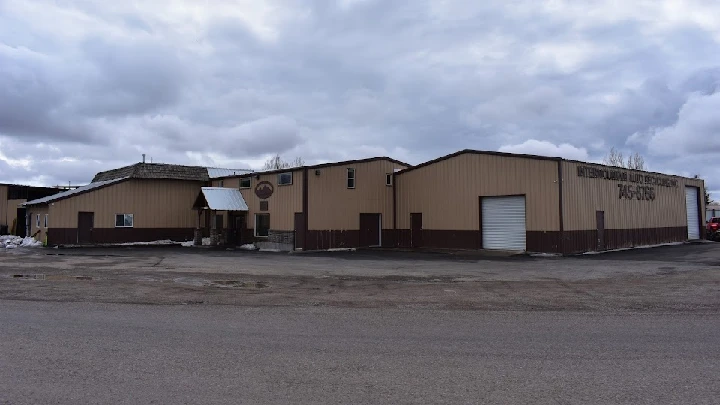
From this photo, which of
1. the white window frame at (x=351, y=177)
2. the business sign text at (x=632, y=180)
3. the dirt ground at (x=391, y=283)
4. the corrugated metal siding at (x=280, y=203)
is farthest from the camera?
the white window frame at (x=351, y=177)

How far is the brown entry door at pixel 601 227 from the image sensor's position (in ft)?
86.6

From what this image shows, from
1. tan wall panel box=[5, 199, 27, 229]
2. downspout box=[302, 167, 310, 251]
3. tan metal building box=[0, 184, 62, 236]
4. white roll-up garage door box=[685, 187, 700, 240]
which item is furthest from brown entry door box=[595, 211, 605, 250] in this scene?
tan wall panel box=[5, 199, 27, 229]

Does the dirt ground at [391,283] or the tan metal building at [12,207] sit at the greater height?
the tan metal building at [12,207]

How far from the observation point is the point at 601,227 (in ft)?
Answer: 87.5

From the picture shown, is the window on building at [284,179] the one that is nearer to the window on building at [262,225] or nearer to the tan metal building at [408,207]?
the tan metal building at [408,207]

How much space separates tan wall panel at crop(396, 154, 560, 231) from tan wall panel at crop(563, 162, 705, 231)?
85 cm

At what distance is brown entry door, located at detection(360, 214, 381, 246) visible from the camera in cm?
3131

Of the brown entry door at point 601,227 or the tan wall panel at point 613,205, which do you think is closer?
the tan wall panel at point 613,205

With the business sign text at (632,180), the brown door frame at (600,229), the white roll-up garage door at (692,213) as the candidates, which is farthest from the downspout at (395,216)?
the white roll-up garage door at (692,213)

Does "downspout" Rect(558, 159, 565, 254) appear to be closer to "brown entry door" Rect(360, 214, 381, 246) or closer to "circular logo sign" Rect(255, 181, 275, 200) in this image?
"brown entry door" Rect(360, 214, 381, 246)

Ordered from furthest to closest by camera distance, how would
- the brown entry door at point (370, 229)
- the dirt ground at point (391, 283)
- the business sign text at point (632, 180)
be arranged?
the brown entry door at point (370, 229)
the business sign text at point (632, 180)
the dirt ground at point (391, 283)

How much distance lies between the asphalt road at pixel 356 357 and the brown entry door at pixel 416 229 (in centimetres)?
2095

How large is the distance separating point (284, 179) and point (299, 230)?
3285 mm

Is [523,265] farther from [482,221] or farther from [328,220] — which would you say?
[328,220]
